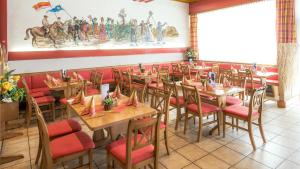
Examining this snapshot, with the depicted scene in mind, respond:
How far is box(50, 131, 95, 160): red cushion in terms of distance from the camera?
86.2 inches

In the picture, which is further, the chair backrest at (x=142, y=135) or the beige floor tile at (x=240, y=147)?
the beige floor tile at (x=240, y=147)

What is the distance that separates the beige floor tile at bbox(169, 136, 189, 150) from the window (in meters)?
4.78

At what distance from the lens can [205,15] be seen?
8.50 m

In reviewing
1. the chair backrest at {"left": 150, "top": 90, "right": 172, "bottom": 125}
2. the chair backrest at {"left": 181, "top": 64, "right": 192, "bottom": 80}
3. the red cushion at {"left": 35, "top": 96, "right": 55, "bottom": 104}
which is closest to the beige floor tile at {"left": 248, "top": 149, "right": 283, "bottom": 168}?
the chair backrest at {"left": 150, "top": 90, "right": 172, "bottom": 125}

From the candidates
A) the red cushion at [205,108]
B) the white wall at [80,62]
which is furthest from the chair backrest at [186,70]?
the red cushion at [205,108]

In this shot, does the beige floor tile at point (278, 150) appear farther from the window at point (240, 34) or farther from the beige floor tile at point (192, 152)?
the window at point (240, 34)

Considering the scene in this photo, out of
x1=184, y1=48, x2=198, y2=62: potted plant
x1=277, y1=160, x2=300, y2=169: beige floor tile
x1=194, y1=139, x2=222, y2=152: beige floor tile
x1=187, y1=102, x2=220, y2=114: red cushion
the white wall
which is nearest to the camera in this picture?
Answer: x1=277, y1=160, x2=300, y2=169: beige floor tile

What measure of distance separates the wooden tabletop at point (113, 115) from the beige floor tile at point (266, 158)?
1619 mm

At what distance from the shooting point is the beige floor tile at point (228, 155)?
2836mm

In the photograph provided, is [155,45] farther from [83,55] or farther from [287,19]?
[287,19]

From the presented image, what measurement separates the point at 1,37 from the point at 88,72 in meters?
2.37

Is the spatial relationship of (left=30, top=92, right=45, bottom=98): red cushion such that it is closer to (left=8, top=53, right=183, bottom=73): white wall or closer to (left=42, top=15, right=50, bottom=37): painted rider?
(left=8, top=53, right=183, bottom=73): white wall

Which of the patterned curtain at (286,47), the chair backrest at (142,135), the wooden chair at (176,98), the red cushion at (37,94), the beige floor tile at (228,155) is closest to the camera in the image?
the chair backrest at (142,135)

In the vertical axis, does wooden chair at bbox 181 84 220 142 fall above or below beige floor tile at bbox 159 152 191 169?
above
